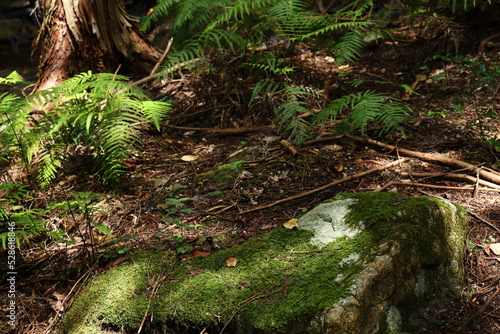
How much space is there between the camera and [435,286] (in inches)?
82.5

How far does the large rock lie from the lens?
1.81 metres

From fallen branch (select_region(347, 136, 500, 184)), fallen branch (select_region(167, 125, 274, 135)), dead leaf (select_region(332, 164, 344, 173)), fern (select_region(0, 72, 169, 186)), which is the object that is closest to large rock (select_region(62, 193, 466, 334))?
fallen branch (select_region(347, 136, 500, 184))

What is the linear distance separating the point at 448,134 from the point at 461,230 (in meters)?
1.17

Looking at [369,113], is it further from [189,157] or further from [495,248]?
[189,157]

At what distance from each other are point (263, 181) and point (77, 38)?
305 cm

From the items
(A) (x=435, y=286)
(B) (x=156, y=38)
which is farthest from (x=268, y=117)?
(B) (x=156, y=38)

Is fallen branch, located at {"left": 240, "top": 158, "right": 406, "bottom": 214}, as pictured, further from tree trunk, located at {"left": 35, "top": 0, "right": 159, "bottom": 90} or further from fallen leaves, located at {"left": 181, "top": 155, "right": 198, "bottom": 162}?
tree trunk, located at {"left": 35, "top": 0, "right": 159, "bottom": 90}

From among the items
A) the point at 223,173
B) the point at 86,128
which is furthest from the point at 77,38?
the point at 223,173

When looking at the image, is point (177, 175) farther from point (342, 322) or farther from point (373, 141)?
point (342, 322)

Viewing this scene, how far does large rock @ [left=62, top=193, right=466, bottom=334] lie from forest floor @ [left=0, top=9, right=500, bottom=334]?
158 mm

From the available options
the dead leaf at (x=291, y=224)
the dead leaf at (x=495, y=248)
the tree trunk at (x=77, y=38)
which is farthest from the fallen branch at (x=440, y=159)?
the tree trunk at (x=77, y=38)

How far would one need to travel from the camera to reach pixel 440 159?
2855 millimetres

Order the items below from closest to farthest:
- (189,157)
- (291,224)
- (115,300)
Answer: (115,300) → (291,224) → (189,157)

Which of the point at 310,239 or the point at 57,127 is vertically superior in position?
the point at 57,127
